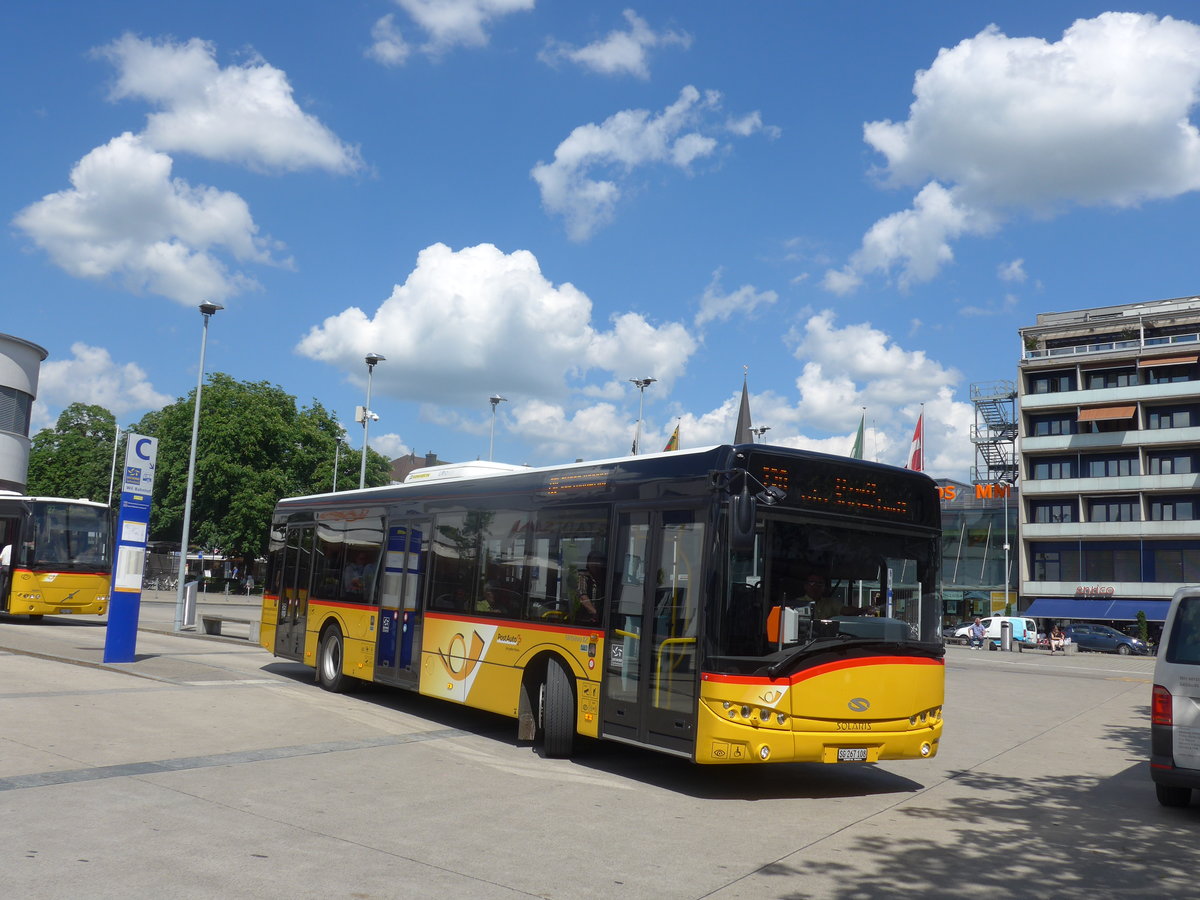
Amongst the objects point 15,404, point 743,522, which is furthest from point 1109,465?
point 743,522

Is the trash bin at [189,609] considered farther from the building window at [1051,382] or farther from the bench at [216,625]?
the building window at [1051,382]

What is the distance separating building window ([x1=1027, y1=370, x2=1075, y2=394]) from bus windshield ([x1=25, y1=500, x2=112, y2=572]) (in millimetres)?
57826

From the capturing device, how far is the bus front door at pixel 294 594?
1630cm

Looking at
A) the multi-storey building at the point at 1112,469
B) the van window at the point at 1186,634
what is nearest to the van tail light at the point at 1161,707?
the van window at the point at 1186,634

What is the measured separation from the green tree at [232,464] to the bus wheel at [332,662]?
1668 inches

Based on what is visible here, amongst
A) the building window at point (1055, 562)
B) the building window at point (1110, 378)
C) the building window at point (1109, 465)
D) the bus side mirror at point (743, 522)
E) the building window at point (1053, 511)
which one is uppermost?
the building window at point (1110, 378)

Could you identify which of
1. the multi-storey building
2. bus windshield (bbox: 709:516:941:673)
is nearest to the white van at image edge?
the multi-storey building

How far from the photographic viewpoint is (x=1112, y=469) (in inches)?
2527

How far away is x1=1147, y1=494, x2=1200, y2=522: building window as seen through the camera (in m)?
60.7

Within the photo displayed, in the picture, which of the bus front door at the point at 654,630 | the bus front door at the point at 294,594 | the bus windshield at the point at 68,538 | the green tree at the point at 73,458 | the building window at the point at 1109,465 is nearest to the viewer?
the bus front door at the point at 654,630

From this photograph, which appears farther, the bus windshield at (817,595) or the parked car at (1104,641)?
the parked car at (1104,641)

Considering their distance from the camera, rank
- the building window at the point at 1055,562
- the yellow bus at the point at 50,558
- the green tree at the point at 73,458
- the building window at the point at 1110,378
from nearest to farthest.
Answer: the yellow bus at the point at 50,558
the building window at the point at 1110,378
the building window at the point at 1055,562
the green tree at the point at 73,458

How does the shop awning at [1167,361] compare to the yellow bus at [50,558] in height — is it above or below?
above

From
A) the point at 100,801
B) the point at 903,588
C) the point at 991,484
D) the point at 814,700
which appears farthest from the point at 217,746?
the point at 991,484
